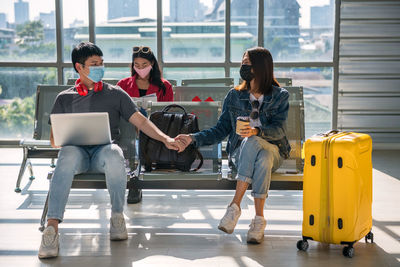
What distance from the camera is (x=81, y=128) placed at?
3.25 m

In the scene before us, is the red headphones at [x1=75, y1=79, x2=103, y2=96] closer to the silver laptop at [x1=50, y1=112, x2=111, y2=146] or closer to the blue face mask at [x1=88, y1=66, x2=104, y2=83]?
the blue face mask at [x1=88, y1=66, x2=104, y2=83]

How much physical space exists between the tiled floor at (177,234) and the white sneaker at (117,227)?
0.05 meters

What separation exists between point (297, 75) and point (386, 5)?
5.16 ft

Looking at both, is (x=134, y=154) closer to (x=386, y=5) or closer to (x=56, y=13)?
(x=56, y=13)

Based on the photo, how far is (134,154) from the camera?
3.69m

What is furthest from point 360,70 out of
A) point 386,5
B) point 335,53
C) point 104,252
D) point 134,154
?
point 104,252

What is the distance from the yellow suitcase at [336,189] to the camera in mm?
2939

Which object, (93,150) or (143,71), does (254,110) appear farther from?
(143,71)

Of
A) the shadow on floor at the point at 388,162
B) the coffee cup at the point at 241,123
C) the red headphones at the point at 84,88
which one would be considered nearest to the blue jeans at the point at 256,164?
the coffee cup at the point at 241,123

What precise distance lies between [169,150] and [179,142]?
0.10 m

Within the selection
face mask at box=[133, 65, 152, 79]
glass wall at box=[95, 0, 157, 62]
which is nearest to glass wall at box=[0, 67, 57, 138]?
glass wall at box=[95, 0, 157, 62]

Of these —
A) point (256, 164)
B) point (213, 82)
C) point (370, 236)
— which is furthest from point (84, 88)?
point (213, 82)

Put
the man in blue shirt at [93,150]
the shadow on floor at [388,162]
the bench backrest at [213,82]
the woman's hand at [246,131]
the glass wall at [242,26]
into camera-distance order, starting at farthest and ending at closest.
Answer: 1. the glass wall at [242,26]
2. the shadow on floor at [388,162]
3. the bench backrest at [213,82]
4. the woman's hand at [246,131]
5. the man in blue shirt at [93,150]

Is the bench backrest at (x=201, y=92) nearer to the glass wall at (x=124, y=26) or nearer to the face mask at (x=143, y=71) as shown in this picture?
→ the face mask at (x=143, y=71)
